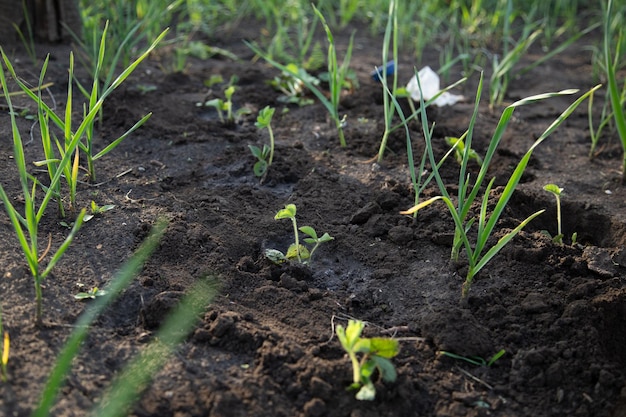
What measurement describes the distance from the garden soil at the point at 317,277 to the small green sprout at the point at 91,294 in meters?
0.02

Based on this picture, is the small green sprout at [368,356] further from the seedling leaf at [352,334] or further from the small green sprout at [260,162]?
the small green sprout at [260,162]

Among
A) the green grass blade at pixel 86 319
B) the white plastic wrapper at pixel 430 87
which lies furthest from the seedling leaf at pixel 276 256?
the white plastic wrapper at pixel 430 87

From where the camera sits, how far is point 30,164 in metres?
2.14

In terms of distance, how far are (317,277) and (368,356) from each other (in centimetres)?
43

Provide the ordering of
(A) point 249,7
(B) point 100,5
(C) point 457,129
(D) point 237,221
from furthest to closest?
(A) point 249,7, (B) point 100,5, (C) point 457,129, (D) point 237,221

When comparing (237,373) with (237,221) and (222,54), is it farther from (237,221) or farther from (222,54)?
(222,54)

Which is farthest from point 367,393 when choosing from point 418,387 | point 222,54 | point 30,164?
point 222,54

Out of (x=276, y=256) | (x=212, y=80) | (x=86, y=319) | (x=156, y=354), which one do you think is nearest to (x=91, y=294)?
(x=86, y=319)

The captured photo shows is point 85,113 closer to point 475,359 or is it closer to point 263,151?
point 263,151

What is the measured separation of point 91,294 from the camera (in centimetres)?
159

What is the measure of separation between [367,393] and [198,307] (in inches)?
18.5

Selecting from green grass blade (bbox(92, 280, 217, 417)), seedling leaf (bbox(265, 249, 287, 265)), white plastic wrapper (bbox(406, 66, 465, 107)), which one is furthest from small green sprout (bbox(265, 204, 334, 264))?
white plastic wrapper (bbox(406, 66, 465, 107))

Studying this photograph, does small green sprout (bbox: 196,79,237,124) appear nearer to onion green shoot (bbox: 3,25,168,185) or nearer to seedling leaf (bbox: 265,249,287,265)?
onion green shoot (bbox: 3,25,168,185)

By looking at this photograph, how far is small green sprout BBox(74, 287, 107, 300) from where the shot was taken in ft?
5.17
